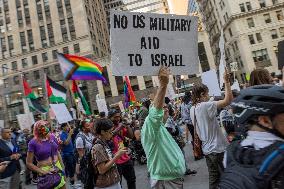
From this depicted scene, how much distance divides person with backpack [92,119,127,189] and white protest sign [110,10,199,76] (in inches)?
28.7

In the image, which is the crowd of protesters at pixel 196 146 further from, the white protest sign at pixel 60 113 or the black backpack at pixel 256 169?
the white protest sign at pixel 60 113

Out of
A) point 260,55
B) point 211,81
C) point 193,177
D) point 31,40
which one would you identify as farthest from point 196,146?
point 31,40

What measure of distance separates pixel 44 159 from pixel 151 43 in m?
2.79

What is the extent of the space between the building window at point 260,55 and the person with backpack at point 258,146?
57611 millimetres

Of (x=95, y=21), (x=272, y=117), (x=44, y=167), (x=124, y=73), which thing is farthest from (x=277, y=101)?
(x=95, y=21)

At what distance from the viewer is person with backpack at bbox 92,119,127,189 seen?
4.06 m

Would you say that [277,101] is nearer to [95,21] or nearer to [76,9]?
[76,9]

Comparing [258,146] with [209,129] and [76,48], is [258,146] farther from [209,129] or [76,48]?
[76,48]

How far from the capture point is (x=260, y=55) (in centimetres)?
5619

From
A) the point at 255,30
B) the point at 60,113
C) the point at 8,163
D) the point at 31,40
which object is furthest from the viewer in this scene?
the point at 31,40

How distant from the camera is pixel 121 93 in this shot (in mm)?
63406

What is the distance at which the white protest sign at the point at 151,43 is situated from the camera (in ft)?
13.7

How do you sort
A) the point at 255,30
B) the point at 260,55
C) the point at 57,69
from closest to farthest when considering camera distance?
1. the point at 260,55
2. the point at 255,30
3. the point at 57,69

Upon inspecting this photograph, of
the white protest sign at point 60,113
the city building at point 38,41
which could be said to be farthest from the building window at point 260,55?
the white protest sign at point 60,113
